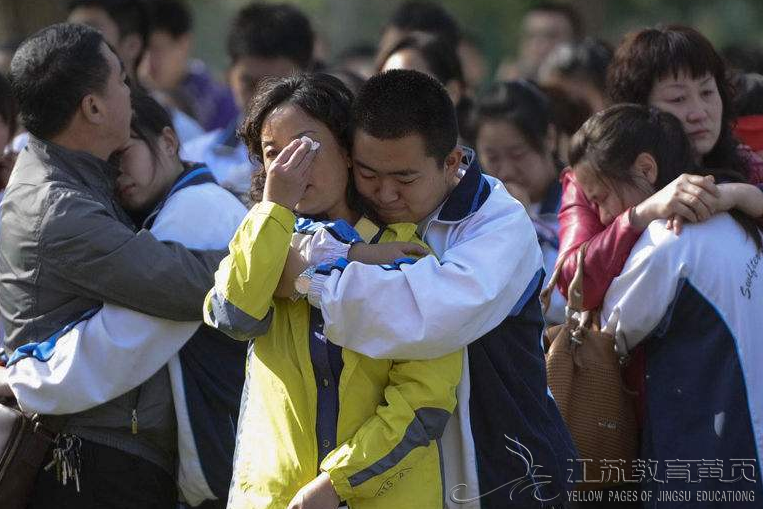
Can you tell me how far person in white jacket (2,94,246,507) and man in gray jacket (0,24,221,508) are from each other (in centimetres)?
6

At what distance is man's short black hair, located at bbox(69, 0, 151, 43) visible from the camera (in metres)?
6.71

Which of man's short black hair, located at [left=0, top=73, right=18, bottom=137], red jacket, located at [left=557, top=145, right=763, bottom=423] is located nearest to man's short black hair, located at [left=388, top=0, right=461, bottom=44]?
man's short black hair, located at [left=0, top=73, right=18, bottom=137]

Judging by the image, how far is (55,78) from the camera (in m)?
3.55

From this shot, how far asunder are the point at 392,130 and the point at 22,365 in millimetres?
1303

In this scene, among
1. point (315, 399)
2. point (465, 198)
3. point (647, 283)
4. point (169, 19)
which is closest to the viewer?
point (315, 399)

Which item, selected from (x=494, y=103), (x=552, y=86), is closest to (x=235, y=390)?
(x=494, y=103)

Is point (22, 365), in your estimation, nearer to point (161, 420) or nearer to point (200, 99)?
point (161, 420)

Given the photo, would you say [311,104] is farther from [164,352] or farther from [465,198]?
[164,352]

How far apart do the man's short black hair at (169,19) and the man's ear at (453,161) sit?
223 inches

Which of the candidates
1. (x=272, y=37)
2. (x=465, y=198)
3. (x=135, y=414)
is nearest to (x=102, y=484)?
(x=135, y=414)

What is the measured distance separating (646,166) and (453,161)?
2.78 feet

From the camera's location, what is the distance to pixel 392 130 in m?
3.00

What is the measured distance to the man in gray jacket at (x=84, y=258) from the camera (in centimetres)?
341

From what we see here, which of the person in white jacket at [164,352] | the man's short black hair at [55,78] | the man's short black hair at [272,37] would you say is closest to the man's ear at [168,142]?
the person in white jacket at [164,352]
